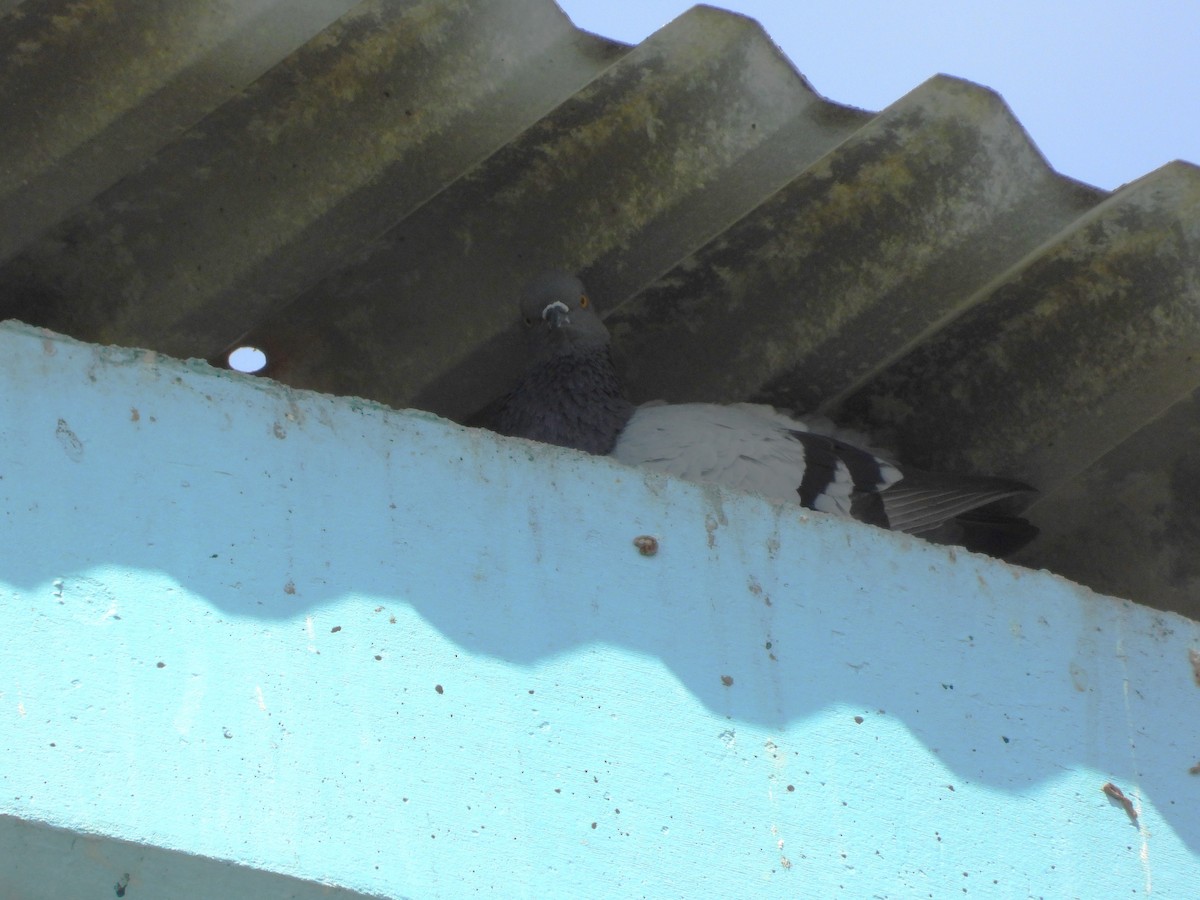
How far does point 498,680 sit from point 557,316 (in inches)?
64.9

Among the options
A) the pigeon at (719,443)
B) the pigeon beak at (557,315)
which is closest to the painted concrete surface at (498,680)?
the pigeon at (719,443)

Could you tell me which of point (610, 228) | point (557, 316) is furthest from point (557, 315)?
point (610, 228)

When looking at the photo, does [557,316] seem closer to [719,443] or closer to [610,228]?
[610,228]

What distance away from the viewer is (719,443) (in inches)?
150

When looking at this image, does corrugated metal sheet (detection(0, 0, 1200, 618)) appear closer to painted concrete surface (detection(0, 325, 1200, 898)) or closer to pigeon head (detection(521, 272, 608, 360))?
pigeon head (detection(521, 272, 608, 360))

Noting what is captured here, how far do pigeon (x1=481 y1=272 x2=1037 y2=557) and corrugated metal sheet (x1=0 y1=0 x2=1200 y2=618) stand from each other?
115 millimetres

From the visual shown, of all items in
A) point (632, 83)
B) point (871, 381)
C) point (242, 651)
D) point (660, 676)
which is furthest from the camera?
point (871, 381)

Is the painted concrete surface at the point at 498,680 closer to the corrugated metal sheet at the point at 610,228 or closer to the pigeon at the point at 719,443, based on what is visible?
the pigeon at the point at 719,443

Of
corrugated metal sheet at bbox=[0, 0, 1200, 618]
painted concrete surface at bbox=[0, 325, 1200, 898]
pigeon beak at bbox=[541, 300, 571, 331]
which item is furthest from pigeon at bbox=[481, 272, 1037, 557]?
painted concrete surface at bbox=[0, 325, 1200, 898]

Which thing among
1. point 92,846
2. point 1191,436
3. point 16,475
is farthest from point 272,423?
point 1191,436

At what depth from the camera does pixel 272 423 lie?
2.63 metres

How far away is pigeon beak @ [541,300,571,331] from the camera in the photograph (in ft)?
13.0

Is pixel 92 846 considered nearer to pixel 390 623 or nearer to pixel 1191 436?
pixel 390 623

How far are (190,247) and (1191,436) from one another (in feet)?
8.56
